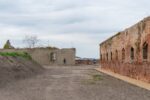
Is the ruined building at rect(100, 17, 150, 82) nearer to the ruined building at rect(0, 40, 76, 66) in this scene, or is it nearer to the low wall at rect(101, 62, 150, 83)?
the low wall at rect(101, 62, 150, 83)

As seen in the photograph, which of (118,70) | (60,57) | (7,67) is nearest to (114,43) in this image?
(118,70)

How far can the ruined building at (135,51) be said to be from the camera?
2424 cm

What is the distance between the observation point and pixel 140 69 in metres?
25.9

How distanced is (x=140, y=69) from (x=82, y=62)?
54.6m

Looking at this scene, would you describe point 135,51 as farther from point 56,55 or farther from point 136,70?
point 56,55

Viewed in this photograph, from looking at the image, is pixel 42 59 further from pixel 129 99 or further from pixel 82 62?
pixel 129 99

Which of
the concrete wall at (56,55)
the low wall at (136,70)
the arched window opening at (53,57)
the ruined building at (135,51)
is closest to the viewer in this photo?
the low wall at (136,70)

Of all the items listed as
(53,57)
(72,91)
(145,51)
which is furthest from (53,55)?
(72,91)

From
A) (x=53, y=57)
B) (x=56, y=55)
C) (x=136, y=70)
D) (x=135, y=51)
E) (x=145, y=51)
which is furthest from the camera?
(x=53, y=57)

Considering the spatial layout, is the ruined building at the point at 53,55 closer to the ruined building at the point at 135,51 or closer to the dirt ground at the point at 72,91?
the ruined building at the point at 135,51

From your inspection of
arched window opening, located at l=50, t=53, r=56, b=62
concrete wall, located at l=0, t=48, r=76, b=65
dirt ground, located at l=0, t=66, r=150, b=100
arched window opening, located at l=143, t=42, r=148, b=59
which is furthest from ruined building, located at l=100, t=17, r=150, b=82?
arched window opening, located at l=50, t=53, r=56, b=62

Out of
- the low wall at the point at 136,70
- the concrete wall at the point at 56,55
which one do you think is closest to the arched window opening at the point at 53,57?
the concrete wall at the point at 56,55

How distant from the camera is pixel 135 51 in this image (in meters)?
27.7

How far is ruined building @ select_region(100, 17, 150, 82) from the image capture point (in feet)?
79.5
